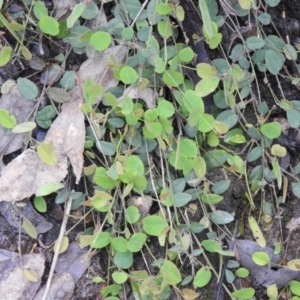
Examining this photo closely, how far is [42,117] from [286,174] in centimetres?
78

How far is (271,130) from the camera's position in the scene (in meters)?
1.38

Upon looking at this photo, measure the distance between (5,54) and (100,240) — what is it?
A: 1.89ft

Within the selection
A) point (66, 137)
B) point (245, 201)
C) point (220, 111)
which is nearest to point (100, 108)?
point (66, 137)

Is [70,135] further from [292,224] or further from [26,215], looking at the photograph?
[292,224]

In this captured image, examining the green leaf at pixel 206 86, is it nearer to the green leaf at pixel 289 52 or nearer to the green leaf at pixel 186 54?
the green leaf at pixel 186 54

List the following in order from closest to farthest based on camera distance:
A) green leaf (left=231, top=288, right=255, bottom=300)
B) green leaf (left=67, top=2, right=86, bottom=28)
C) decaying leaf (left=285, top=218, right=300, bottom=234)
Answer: green leaf (left=67, top=2, right=86, bottom=28), green leaf (left=231, top=288, right=255, bottom=300), decaying leaf (left=285, top=218, right=300, bottom=234)

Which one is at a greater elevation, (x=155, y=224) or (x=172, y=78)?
(x=172, y=78)

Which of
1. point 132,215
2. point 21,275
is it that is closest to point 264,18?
point 132,215

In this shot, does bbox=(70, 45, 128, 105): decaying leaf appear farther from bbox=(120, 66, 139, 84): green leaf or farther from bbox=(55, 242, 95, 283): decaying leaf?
bbox=(55, 242, 95, 283): decaying leaf

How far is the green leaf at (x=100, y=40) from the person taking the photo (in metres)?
1.28

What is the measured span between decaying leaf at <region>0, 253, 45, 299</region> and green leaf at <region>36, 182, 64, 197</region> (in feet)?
0.64

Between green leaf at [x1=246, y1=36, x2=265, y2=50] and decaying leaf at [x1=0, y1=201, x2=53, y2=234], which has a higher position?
green leaf at [x1=246, y1=36, x2=265, y2=50]

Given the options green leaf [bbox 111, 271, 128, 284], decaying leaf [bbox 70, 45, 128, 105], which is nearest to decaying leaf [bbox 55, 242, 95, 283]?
green leaf [bbox 111, 271, 128, 284]

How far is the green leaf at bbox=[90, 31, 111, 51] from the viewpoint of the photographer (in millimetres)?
1281
